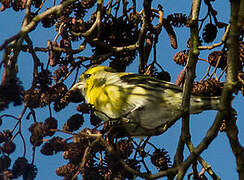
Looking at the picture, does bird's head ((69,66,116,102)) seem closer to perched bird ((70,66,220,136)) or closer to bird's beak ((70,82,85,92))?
bird's beak ((70,82,85,92))

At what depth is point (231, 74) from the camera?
1.45 meters

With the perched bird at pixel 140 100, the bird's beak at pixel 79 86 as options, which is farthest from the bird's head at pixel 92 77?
the perched bird at pixel 140 100

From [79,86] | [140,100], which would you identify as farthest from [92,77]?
[140,100]

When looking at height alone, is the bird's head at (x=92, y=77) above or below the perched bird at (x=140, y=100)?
above

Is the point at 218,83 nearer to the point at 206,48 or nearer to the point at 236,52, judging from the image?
the point at 206,48

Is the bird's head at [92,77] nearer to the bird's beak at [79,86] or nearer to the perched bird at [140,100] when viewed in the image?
the bird's beak at [79,86]

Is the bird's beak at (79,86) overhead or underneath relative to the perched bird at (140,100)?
overhead

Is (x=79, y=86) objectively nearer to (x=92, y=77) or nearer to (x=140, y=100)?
(x=92, y=77)

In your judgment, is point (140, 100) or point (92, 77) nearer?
point (140, 100)

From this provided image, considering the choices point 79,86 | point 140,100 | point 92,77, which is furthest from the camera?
point 92,77

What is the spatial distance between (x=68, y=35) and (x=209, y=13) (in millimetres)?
927

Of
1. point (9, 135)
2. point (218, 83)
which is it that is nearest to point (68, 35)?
point (9, 135)

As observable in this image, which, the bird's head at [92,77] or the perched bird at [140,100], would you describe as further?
the bird's head at [92,77]

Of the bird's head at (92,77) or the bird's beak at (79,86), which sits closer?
the bird's beak at (79,86)
